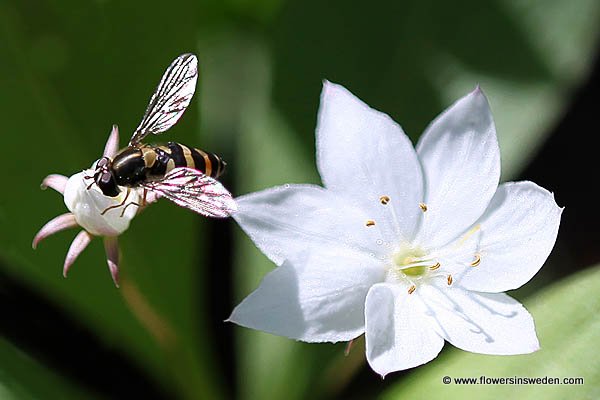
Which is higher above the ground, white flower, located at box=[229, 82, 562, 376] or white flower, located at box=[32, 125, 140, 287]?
white flower, located at box=[229, 82, 562, 376]

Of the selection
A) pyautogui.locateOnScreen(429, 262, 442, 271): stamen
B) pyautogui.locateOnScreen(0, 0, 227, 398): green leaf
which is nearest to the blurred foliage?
pyautogui.locateOnScreen(0, 0, 227, 398): green leaf

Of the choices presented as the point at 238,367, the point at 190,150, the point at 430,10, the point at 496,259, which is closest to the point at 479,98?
the point at 496,259

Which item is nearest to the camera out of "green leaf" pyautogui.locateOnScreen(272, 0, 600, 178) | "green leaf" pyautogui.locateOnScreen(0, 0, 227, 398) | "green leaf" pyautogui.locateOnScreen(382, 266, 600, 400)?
"green leaf" pyautogui.locateOnScreen(382, 266, 600, 400)

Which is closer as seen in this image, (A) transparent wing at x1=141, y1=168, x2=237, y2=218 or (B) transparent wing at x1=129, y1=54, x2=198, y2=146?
(A) transparent wing at x1=141, y1=168, x2=237, y2=218

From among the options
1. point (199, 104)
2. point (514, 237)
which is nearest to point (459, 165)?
point (514, 237)

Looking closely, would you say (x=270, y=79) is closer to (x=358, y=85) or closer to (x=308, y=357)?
(x=358, y=85)

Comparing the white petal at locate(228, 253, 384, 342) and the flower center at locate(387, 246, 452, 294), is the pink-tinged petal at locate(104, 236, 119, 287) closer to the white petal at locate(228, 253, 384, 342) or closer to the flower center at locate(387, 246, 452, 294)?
the white petal at locate(228, 253, 384, 342)

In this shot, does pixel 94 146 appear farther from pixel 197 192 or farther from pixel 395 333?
pixel 395 333
